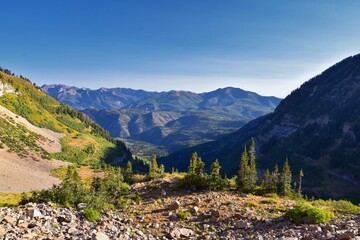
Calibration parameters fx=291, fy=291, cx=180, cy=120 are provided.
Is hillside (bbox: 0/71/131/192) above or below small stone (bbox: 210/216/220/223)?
below

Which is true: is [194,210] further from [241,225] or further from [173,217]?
[241,225]

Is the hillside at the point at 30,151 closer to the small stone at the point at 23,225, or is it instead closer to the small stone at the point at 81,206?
the small stone at the point at 81,206

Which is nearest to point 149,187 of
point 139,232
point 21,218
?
point 139,232

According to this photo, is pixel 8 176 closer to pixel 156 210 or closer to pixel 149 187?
pixel 149 187

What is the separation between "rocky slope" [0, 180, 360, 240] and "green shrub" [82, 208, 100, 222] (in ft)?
1.52

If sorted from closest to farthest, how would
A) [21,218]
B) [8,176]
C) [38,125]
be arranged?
[21,218] → [8,176] → [38,125]

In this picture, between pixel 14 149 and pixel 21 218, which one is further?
pixel 14 149

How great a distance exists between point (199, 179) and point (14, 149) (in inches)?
4752

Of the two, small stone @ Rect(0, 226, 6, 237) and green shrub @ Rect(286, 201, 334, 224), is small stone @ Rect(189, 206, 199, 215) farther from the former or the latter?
small stone @ Rect(0, 226, 6, 237)

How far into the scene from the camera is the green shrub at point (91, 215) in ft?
91.2

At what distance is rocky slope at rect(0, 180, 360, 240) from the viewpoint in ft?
73.9

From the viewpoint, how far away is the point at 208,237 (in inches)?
995

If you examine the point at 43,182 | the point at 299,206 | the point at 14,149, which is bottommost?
the point at 43,182

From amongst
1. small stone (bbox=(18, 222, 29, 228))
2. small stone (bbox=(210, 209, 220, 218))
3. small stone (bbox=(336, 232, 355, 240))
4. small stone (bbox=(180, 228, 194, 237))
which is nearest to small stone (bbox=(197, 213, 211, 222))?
small stone (bbox=(210, 209, 220, 218))
